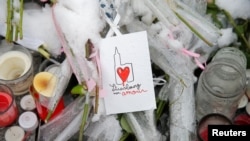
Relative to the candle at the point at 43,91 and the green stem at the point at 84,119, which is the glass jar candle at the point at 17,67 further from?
the green stem at the point at 84,119

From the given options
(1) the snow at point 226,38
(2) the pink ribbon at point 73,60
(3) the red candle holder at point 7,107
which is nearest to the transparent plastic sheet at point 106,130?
(2) the pink ribbon at point 73,60

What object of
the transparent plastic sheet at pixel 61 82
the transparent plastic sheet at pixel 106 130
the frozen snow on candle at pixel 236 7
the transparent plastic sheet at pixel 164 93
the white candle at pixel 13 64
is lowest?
the transparent plastic sheet at pixel 106 130

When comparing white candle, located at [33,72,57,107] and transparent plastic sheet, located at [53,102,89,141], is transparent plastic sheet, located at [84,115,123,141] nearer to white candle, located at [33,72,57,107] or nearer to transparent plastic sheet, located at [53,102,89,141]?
transparent plastic sheet, located at [53,102,89,141]

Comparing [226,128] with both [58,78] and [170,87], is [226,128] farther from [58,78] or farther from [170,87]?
[58,78]

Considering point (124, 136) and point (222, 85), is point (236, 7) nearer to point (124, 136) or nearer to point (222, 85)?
point (222, 85)

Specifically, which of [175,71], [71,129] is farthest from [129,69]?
[71,129]
